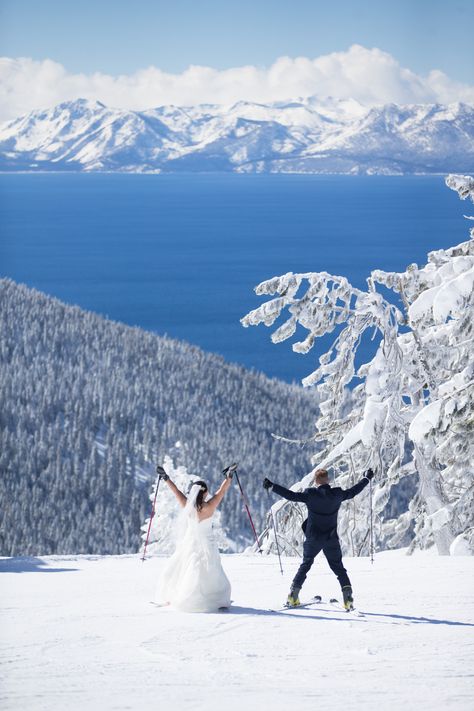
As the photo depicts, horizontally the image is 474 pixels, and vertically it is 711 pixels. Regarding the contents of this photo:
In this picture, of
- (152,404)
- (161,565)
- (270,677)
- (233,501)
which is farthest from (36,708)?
(152,404)

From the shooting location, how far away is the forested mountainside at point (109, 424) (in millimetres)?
83312

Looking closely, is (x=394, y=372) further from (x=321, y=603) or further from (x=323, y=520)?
(x=323, y=520)

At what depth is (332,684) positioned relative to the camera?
738 centimetres

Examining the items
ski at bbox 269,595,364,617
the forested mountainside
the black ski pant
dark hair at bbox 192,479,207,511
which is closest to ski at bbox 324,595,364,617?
ski at bbox 269,595,364,617

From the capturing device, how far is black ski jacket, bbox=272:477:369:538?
9703 millimetres

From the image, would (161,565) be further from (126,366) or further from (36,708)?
(126,366)

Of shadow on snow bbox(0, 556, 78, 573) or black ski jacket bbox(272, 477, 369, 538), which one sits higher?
black ski jacket bbox(272, 477, 369, 538)

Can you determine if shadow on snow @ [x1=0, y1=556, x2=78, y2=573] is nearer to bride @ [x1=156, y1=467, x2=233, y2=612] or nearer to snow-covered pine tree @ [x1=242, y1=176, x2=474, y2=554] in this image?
snow-covered pine tree @ [x1=242, y1=176, x2=474, y2=554]

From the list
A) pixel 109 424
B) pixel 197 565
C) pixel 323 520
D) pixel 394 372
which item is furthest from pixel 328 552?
pixel 109 424

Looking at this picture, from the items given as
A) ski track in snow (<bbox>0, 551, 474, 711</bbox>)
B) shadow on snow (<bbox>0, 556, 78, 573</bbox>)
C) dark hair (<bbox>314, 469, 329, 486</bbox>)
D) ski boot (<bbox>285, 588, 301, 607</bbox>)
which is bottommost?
shadow on snow (<bbox>0, 556, 78, 573</bbox>)

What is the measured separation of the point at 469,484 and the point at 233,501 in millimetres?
75820

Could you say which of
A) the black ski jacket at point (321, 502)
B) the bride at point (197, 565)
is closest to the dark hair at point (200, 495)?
the bride at point (197, 565)

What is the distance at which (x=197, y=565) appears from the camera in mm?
9922

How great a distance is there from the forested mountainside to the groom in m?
66.2
